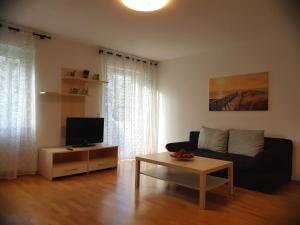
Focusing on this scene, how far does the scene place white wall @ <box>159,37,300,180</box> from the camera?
356 centimetres

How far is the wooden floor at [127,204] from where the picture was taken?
213 cm

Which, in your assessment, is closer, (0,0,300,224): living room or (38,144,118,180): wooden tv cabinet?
(0,0,300,224): living room

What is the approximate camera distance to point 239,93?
4102 millimetres

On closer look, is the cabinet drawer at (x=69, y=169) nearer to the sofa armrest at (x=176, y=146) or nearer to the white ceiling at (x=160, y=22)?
the sofa armrest at (x=176, y=146)

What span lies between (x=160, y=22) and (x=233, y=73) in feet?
6.13

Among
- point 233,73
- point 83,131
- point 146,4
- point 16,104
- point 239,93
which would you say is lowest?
point 83,131

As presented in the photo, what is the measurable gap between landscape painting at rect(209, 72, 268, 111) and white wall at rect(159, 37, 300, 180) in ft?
0.29

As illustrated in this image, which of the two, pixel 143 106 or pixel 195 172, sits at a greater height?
pixel 143 106

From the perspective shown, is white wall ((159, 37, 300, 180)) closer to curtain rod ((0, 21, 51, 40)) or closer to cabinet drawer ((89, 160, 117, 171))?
cabinet drawer ((89, 160, 117, 171))

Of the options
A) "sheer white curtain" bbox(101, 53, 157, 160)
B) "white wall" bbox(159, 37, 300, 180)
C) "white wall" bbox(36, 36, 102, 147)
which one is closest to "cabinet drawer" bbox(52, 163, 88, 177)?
"white wall" bbox(36, 36, 102, 147)

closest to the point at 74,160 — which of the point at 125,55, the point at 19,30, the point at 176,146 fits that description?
the point at 176,146

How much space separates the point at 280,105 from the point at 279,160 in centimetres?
92

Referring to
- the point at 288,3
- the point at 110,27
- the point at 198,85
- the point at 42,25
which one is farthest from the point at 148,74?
the point at 288,3

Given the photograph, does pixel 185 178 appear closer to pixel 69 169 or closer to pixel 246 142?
pixel 246 142
